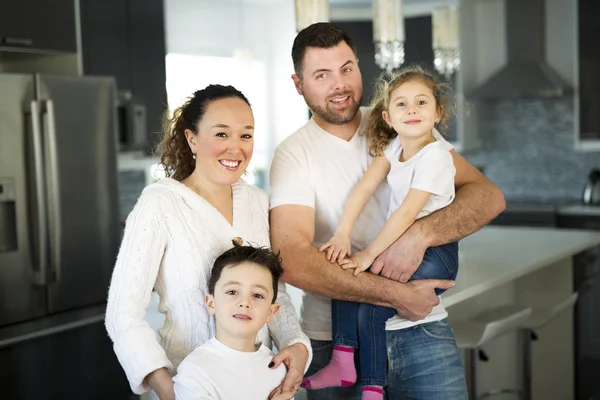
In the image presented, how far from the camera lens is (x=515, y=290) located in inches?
161

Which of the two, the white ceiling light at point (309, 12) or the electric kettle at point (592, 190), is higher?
the white ceiling light at point (309, 12)

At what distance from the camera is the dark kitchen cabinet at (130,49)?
Answer: 15.4 feet

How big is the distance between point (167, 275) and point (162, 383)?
0.25m

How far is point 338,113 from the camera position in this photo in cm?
235

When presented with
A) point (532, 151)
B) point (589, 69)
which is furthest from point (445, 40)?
point (532, 151)

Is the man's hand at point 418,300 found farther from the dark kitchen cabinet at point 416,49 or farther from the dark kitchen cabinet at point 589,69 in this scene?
the dark kitchen cabinet at point 416,49

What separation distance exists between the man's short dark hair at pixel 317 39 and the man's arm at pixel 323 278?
0.44 m

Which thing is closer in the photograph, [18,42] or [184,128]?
[184,128]

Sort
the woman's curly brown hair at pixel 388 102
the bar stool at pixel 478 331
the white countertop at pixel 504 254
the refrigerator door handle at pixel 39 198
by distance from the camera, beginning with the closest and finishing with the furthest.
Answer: the woman's curly brown hair at pixel 388 102 → the white countertop at pixel 504 254 → the bar stool at pixel 478 331 → the refrigerator door handle at pixel 39 198

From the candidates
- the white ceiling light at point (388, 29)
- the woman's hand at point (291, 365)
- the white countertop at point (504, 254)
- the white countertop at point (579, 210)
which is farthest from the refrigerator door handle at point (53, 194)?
the white countertop at point (579, 210)

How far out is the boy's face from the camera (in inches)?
72.1

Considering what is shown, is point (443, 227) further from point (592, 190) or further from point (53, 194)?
point (592, 190)

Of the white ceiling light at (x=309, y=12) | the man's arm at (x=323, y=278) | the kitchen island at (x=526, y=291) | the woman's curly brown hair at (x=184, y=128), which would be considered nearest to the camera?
the woman's curly brown hair at (x=184, y=128)

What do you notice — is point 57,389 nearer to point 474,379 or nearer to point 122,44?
point 474,379
